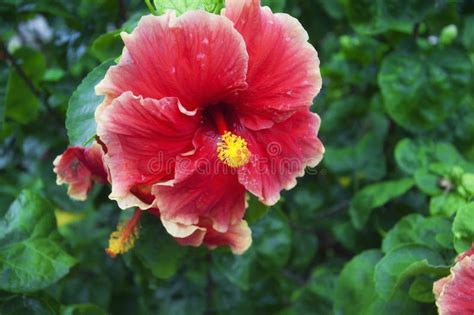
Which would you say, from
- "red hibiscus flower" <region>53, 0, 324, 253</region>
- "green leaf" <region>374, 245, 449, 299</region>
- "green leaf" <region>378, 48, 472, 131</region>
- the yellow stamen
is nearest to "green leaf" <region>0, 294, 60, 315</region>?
the yellow stamen

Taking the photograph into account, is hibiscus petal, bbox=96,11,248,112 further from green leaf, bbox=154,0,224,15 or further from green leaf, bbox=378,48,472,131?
green leaf, bbox=378,48,472,131

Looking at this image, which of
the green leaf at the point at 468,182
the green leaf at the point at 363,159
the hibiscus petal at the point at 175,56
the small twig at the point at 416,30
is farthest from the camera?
the green leaf at the point at 363,159

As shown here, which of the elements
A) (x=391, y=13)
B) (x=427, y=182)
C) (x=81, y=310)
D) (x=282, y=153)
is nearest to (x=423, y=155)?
(x=427, y=182)

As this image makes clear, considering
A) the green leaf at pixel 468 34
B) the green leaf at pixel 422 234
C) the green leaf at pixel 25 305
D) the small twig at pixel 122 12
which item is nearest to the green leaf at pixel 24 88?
the small twig at pixel 122 12

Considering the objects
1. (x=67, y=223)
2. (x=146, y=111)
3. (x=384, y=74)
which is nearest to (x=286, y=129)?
(x=146, y=111)

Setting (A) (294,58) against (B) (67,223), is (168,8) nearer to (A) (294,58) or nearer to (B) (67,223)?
(A) (294,58)

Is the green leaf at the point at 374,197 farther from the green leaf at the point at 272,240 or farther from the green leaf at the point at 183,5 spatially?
the green leaf at the point at 183,5

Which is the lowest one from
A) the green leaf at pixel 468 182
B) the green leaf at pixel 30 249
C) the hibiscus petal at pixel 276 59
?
the green leaf at pixel 468 182

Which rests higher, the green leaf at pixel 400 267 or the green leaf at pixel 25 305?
the green leaf at pixel 400 267
